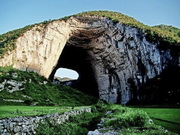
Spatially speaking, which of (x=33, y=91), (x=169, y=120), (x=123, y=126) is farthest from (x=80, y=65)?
(x=123, y=126)

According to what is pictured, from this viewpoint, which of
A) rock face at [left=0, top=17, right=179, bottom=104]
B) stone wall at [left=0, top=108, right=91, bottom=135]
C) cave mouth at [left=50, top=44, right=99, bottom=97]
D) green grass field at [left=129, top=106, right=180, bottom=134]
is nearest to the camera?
green grass field at [left=129, top=106, right=180, bottom=134]

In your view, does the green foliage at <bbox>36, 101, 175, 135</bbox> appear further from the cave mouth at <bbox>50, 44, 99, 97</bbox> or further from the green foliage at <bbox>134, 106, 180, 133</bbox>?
the cave mouth at <bbox>50, 44, 99, 97</bbox>

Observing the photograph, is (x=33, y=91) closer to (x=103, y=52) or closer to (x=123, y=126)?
(x=103, y=52)

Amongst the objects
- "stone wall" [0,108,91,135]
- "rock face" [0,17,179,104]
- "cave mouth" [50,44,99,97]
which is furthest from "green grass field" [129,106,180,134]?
"cave mouth" [50,44,99,97]

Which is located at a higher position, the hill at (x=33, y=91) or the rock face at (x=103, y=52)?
the rock face at (x=103, y=52)

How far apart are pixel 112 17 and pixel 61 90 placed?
16.0 metres

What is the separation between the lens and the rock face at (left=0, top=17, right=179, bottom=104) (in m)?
30.1

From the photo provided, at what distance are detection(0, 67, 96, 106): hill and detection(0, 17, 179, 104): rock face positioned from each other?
12.0ft

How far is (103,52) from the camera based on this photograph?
3500 centimetres

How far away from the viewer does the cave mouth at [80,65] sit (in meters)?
37.4

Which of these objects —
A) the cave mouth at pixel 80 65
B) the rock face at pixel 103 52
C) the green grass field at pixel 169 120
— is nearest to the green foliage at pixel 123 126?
the green grass field at pixel 169 120

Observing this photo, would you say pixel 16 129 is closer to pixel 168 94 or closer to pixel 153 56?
pixel 168 94

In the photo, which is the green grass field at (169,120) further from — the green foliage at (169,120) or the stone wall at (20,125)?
the stone wall at (20,125)

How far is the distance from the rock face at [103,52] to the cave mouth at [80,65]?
0.35 m
